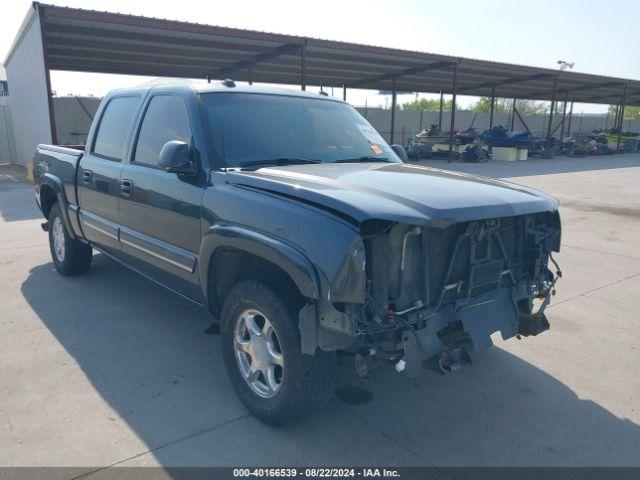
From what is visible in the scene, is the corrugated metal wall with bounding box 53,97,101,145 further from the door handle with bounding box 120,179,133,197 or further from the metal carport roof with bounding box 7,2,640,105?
the door handle with bounding box 120,179,133,197

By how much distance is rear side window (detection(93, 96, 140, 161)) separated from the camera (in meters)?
4.52

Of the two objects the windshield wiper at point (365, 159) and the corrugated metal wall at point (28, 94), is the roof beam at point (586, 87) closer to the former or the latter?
Answer: the corrugated metal wall at point (28, 94)

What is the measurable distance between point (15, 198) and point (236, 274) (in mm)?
11183

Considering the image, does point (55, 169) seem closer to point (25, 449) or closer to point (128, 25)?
point (25, 449)

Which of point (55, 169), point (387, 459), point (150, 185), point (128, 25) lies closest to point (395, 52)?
point (128, 25)

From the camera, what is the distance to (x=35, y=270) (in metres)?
6.27

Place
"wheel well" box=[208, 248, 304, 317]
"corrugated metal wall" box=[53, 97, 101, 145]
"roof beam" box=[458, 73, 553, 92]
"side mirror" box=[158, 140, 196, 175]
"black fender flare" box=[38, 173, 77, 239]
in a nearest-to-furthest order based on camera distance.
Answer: "wheel well" box=[208, 248, 304, 317]
"side mirror" box=[158, 140, 196, 175]
"black fender flare" box=[38, 173, 77, 239]
"corrugated metal wall" box=[53, 97, 101, 145]
"roof beam" box=[458, 73, 553, 92]

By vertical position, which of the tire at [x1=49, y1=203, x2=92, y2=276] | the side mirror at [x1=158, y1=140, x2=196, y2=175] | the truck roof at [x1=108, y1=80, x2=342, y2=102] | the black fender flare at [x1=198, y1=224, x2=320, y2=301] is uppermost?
the truck roof at [x1=108, y1=80, x2=342, y2=102]

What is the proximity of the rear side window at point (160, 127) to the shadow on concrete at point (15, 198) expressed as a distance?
6.83m

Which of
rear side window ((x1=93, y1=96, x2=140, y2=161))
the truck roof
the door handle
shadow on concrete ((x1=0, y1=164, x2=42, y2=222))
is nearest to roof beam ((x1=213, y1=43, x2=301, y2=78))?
shadow on concrete ((x1=0, y1=164, x2=42, y2=222))

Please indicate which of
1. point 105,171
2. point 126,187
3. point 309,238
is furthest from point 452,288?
point 105,171

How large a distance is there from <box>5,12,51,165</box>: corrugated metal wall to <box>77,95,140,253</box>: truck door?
34.5ft

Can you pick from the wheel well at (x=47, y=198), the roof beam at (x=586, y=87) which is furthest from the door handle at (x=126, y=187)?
the roof beam at (x=586, y=87)

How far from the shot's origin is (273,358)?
3045 mm
